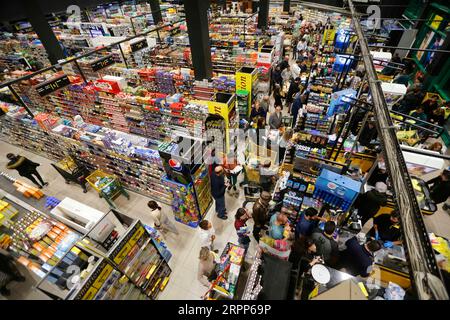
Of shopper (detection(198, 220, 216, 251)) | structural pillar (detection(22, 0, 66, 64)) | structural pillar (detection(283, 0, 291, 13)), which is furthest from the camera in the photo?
structural pillar (detection(283, 0, 291, 13))

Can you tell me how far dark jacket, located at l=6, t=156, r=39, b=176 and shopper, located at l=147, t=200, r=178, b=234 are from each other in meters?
5.06

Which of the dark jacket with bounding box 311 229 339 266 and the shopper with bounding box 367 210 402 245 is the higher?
the dark jacket with bounding box 311 229 339 266

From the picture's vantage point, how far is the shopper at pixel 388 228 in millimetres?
4561

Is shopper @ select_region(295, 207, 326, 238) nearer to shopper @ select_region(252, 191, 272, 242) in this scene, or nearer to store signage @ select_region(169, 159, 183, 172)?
shopper @ select_region(252, 191, 272, 242)

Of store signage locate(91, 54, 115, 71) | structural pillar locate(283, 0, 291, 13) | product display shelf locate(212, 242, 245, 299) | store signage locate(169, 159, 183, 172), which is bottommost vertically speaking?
product display shelf locate(212, 242, 245, 299)

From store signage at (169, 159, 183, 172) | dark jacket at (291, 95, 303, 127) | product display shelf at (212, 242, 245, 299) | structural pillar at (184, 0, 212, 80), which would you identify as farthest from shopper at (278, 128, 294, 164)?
structural pillar at (184, 0, 212, 80)

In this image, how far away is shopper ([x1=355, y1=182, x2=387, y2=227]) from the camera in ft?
15.7

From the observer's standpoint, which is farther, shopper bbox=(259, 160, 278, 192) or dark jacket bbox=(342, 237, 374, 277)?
shopper bbox=(259, 160, 278, 192)

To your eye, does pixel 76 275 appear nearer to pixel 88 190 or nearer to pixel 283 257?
pixel 283 257

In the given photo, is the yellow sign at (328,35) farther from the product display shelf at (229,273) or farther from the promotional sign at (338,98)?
the product display shelf at (229,273)

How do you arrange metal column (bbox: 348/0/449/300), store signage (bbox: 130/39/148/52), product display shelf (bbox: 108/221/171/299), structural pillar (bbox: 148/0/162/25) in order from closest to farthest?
metal column (bbox: 348/0/449/300), product display shelf (bbox: 108/221/171/299), store signage (bbox: 130/39/148/52), structural pillar (bbox: 148/0/162/25)

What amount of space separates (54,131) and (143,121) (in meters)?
2.90

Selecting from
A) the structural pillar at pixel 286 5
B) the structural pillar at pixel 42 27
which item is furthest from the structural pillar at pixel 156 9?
the structural pillar at pixel 286 5

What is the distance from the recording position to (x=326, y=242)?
4.12 m
